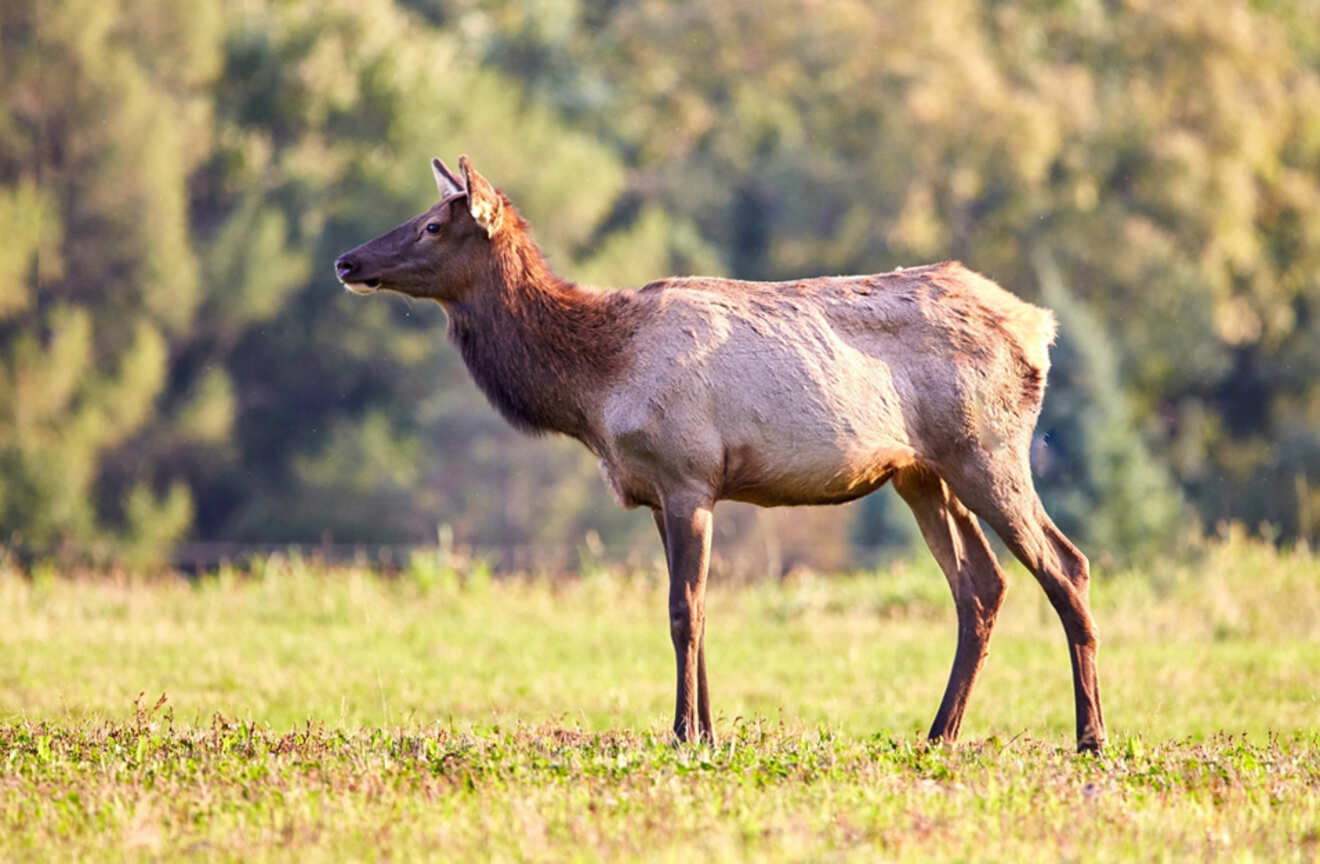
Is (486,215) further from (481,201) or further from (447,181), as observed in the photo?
(447,181)

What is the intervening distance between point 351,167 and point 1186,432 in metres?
20.4

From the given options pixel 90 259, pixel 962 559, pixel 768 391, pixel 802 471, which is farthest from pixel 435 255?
pixel 90 259

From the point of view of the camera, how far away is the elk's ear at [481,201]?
9805mm

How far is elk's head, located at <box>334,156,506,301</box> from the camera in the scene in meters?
10.0

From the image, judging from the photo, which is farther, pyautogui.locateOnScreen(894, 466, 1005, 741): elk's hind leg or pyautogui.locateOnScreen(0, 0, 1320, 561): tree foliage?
pyautogui.locateOnScreen(0, 0, 1320, 561): tree foliage

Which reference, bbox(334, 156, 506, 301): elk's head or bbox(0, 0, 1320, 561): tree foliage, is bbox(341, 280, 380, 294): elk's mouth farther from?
bbox(0, 0, 1320, 561): tree foliage

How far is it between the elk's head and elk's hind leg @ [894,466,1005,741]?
2.59 m

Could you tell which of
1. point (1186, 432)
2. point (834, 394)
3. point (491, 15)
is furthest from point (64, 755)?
point (491, 15)

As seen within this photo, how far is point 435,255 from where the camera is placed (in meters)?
10.0

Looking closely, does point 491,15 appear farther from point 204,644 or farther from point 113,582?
point 204,644

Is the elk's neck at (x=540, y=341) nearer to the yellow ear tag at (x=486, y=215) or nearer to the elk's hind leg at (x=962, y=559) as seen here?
the yellow ear tag at (x=486, y=215)

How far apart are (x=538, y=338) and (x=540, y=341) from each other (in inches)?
1.0

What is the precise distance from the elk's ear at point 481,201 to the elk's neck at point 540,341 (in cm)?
14

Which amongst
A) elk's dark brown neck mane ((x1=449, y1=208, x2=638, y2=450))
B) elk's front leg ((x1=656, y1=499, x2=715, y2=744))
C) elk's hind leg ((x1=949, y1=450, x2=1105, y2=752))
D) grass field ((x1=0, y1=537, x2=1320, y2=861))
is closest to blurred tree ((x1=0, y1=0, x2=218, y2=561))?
grass field ((x1=0, y1=537, x2=1320, y2=861))
